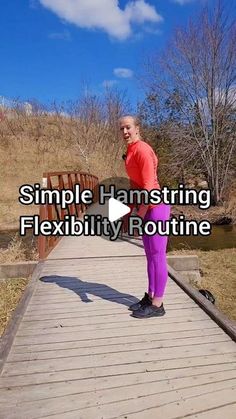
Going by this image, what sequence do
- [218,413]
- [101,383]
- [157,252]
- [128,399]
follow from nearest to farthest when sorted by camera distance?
1. [218,413]
2. [128,399]
3. [101,383]
4. [157,252]

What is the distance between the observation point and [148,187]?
3.16m

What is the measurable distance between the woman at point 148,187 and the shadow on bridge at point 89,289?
1.66 ft

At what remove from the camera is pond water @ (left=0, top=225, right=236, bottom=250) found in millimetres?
10523

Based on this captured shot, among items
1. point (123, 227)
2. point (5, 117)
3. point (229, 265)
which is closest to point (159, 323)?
point (229, 265)

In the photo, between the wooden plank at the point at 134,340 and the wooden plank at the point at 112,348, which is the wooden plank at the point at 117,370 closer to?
the wooden plank at the point at 112,348

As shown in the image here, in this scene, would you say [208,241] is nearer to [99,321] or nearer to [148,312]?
[148,312]

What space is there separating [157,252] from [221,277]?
173 inches

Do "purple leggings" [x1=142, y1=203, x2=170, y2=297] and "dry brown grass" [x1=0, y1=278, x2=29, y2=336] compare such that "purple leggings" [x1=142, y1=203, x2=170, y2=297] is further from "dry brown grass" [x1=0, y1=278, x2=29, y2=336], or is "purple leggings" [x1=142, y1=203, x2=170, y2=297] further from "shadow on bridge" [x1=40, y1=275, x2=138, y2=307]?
"dry brown grass" [x1=0, y1=278, x2=29, y2=336]

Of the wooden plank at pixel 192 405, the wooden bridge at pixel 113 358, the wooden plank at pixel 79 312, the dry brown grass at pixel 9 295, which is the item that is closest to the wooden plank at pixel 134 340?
the wooden bridge at pixel 113 358

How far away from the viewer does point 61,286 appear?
4746 millimetres

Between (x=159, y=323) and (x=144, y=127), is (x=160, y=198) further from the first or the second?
(x=144, y=127)

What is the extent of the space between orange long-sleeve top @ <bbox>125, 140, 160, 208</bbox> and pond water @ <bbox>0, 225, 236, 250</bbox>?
22.6 ft

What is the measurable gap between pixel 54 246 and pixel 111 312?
3.84 metres

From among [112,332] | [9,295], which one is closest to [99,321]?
[112,332]
